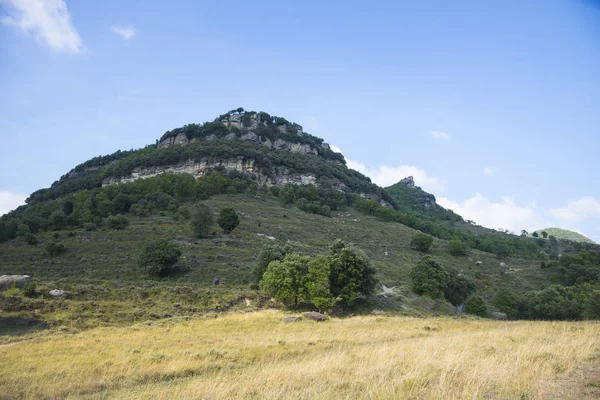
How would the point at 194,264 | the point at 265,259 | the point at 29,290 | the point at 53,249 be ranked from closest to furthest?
the point at 29,290, the point at 265,259, the point at 194,264, the point at 53,249

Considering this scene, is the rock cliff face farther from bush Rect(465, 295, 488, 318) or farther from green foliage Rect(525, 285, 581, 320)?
green foliage Rect(525, 285, 581, 320)

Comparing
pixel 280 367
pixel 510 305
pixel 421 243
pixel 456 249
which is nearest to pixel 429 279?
pixel 510 305

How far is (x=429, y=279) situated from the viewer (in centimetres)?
4269

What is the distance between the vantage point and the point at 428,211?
171 m

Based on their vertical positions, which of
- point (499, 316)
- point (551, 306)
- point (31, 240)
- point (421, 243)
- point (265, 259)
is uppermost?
point (421, 243)

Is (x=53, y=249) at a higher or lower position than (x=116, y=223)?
lower

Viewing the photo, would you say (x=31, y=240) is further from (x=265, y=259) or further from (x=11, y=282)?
(x=265, y=259)

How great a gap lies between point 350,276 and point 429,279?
16364 mm

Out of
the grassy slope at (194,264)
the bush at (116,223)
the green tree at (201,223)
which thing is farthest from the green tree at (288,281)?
the bush at (116,223)

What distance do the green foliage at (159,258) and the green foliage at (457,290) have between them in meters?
42.0

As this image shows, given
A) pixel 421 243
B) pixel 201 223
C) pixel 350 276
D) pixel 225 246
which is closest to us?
pixel 350 276

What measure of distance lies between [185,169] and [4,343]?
11165 cm

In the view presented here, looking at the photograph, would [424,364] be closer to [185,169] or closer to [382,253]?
[382,253]

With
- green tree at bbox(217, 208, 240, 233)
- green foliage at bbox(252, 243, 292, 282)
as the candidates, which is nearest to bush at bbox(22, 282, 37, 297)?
green foliage at bbox(252, 243, 292, 282)
